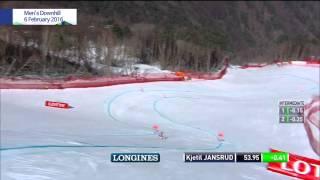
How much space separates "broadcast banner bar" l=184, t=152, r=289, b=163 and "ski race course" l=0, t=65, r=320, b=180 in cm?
6

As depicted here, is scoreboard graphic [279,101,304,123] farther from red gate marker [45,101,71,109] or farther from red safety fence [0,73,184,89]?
red gate marker [45,101,71,109]

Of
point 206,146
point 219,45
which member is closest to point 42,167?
point 206,146

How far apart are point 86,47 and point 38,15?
936 millimetres

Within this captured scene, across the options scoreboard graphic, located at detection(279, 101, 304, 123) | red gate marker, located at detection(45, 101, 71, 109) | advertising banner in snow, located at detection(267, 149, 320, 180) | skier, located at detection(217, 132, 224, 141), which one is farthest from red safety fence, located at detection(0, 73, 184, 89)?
advertising banner in snow, located at detection(267, 149, 320, 180)

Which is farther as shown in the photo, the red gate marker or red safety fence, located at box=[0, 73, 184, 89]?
the red gate marker

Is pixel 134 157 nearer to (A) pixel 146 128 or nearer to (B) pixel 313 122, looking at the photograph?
(A) pixel 146 128

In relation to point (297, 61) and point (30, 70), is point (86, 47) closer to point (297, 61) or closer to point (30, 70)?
point (30, 70)

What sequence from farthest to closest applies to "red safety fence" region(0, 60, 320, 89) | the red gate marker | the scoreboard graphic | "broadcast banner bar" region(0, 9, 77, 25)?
the red gate marker, "red safety fence" region(0, 60, 320, 89), the scoreboard graphic, "broadcast banner bar" region(0, 9, 77, 25)

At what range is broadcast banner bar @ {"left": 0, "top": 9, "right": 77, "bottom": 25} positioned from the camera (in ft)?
15.5

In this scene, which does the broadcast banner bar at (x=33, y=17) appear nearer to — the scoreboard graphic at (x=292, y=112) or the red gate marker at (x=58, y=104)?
the red gate marker at (x=58, y=104)

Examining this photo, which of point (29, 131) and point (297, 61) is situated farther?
point (297, 61)

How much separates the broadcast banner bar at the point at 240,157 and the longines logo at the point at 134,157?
28 cm

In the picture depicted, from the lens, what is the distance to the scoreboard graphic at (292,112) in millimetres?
5723

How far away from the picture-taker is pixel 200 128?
6867 mm
